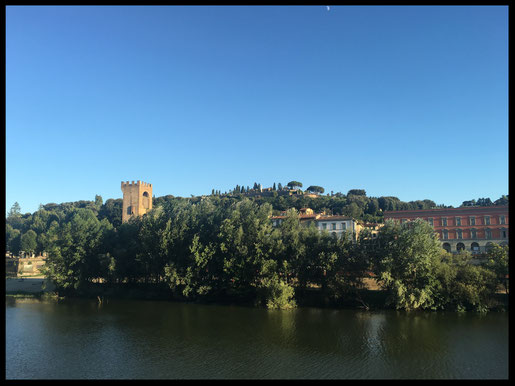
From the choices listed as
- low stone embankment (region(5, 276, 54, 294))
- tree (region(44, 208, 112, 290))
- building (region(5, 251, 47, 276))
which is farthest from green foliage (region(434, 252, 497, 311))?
building (region(5, 251, 47, 276))

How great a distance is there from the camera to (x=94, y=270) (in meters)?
44.3

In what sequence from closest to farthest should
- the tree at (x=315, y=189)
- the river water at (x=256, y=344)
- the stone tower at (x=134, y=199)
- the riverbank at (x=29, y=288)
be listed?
the river water at (x=256, y=344), the riverbank at (x=29, y=288), the stone tower at (x=134, y=199), the tree at (x=315, y=189)

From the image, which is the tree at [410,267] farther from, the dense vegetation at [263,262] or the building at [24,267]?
the building at [24,267]

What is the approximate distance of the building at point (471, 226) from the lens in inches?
2201

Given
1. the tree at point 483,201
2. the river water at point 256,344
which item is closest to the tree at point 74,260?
the river water at point 256,344

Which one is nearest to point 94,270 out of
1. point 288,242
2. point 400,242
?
point 288,242

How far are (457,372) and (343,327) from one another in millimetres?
9331

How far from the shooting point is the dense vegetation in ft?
105

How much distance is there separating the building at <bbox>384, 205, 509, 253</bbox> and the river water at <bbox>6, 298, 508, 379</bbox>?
1178 inches

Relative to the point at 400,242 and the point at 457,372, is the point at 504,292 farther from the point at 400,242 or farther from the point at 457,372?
the point at 457,372

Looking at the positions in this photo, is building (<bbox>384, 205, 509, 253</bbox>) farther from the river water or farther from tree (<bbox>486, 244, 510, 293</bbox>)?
the river water

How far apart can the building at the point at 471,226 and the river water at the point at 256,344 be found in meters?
29.9

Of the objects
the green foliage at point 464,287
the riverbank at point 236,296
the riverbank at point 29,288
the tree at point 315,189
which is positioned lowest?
the riverbank at point 29,288

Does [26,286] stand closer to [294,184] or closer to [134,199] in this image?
[134,199]
